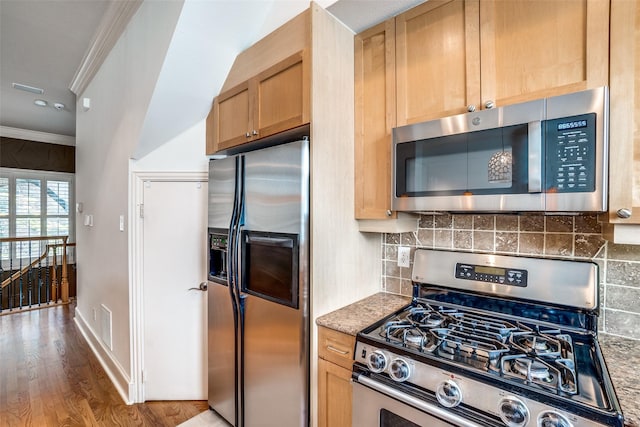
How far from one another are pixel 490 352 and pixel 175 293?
7.14 feet

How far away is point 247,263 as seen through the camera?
1807 mm

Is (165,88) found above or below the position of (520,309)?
above

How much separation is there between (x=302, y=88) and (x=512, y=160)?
3.22ft

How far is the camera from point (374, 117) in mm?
1658

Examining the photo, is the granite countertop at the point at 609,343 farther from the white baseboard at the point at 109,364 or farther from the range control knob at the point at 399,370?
the white baseboard at the point at 109,364

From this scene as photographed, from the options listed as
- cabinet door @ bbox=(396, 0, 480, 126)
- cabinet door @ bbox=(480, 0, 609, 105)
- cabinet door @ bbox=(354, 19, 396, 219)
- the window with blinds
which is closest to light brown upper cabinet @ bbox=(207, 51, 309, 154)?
cabinet door @ bbox=(354, 19, 396, 219)

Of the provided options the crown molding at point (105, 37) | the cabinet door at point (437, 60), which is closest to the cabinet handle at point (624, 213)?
the cabinet door at point (437, 60)

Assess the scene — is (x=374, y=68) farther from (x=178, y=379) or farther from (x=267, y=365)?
(x=178, y=379)

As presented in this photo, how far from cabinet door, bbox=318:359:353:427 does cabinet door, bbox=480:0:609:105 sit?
1348mm

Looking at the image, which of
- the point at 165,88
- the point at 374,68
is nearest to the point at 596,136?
the point at 374,68

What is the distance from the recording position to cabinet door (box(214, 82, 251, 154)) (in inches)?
Result: 74.9

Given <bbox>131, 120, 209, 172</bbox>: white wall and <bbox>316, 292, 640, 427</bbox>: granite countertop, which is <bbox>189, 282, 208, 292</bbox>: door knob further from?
<bbox>316, 292, 640, 427</bbox>: granite countertop

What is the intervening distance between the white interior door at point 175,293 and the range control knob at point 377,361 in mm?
1599

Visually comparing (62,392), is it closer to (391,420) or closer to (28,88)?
(391,420)
